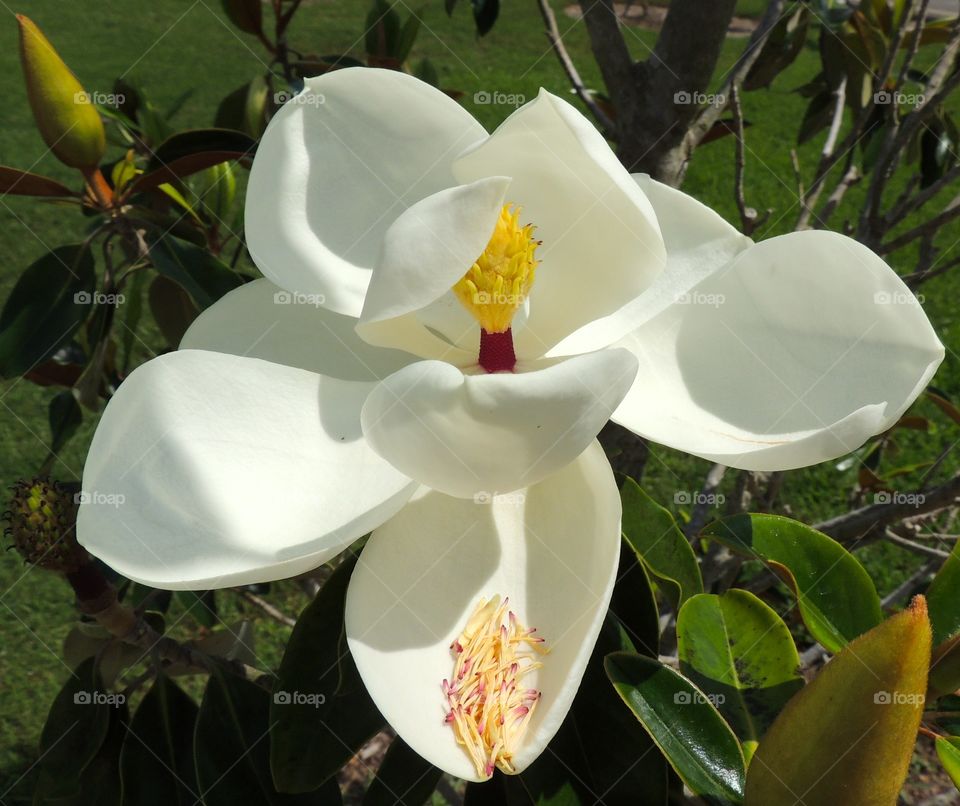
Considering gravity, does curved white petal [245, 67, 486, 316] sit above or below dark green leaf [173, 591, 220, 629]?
above

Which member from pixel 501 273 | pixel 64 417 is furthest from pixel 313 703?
pixel 64 417

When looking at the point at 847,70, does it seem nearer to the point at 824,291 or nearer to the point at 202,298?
the point at 824,291

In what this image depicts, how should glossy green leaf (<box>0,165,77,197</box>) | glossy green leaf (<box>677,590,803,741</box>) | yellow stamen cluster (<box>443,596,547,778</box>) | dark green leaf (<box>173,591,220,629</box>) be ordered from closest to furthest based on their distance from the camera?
yellow stamen cluster (<box>443,596,547,778</box>) < glossy green leaf (<box>677,590,803,741</box>) < glossy green leaf (<box>0,165,77,197</box>) < dark green leaf (<box>173,591,220,629</box>)

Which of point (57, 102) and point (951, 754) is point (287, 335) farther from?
point (951, 754)

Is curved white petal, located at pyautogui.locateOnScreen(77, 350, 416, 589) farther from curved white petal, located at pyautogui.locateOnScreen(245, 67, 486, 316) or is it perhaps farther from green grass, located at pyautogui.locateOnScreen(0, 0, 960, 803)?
green grass, located at pyautogui.locateOnScreen(0, 0, 960, 803)

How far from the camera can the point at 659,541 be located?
3.91ft

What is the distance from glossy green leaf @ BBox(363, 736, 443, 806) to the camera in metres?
1.19

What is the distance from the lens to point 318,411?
41.0 inches

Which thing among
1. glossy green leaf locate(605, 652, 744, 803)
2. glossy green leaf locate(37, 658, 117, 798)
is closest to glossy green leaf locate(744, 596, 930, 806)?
glossy green leaf locate(605, 652, 744, 803)

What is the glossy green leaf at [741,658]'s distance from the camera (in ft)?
3.55

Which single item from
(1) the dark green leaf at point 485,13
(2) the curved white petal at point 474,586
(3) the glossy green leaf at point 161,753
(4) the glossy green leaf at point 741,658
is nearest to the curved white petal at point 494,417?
(2) the curved white petal at point 474,586

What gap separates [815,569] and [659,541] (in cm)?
19

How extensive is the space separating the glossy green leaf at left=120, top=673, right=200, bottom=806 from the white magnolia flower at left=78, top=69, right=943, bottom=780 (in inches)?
23.9

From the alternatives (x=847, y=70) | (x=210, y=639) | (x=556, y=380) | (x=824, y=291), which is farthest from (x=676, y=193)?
(x=847, y=70)
